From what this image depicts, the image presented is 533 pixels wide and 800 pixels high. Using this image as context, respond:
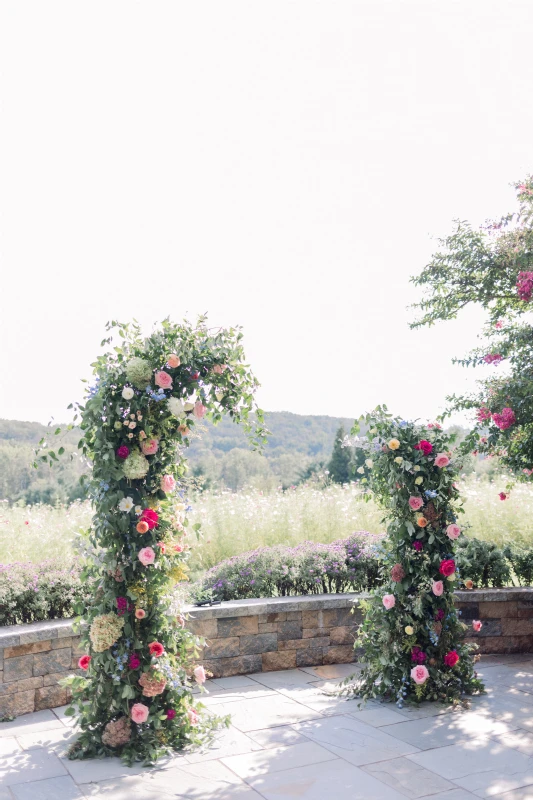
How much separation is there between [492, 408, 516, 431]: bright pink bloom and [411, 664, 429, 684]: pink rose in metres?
1.71

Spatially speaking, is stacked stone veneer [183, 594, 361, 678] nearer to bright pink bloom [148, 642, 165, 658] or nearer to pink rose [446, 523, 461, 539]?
pink rose [446, 523, 461, 539]

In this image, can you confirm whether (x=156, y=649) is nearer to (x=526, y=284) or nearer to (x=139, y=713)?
(x=139, y=713)

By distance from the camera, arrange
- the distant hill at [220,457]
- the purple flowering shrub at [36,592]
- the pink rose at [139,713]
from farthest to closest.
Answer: the distant hill at [220,457] < the purple flowering shrub at [36,592] < the pink rose at [139,713]

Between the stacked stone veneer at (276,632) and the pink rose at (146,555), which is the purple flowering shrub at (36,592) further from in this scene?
the pink rose at (146,555)

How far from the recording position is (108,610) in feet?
10.6

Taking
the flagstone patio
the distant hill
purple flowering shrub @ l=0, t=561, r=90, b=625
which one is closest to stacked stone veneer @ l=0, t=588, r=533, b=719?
purple flowering shrub @ l=0, t=561, r=90, b=625

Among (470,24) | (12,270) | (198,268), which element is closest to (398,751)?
(470,24)

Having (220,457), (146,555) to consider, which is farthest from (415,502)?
(220,457)

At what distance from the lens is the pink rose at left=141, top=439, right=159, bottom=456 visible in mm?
3172

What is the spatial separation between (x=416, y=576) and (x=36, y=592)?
93.3 inches

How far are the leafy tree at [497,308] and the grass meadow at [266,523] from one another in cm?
133

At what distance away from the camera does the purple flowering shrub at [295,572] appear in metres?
4.91

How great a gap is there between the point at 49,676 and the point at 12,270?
716 centimetres

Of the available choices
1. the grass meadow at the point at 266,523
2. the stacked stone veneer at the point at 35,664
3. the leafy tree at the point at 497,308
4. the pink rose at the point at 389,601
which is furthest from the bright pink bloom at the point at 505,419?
the stacked stone veneer at the point at 35,664
